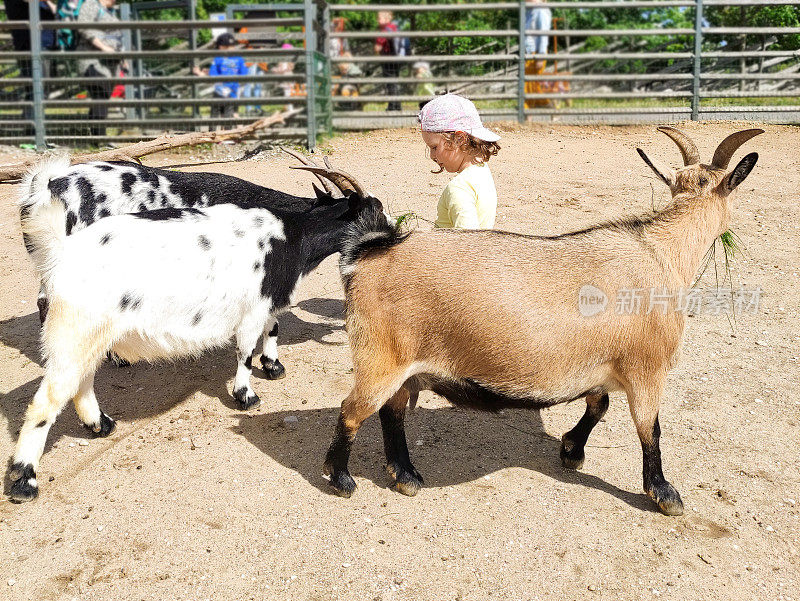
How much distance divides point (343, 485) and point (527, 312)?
1264 mm

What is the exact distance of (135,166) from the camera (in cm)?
585

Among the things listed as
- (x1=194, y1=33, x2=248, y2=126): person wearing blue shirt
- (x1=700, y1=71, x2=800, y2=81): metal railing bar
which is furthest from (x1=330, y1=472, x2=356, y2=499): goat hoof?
(x1=194, y1=33, x2=248, y2=126): person wearing blue shirt

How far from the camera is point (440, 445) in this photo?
4559 millimetres

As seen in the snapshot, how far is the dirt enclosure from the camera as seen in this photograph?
3430 millimetres

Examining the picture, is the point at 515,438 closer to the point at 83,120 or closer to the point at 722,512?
the point at 722,512

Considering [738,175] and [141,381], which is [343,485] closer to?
[141,381]

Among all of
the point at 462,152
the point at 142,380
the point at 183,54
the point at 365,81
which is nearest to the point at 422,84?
the point at 365,81

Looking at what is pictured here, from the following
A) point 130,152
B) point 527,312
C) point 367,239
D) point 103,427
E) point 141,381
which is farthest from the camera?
point 130,152

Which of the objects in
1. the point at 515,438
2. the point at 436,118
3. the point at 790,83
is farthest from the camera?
the point at 790,83

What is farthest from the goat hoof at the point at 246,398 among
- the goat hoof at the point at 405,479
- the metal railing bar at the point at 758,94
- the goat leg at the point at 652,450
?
the metal railing bar at the point at 758,94

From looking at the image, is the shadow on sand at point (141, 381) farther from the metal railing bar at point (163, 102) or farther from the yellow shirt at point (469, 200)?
the metal railing bar at point (163, 102)

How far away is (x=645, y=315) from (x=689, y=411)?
142cm

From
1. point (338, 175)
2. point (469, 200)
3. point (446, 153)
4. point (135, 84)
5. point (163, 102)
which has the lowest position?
point (469, 200)

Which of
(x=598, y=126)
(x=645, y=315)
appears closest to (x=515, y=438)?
(x=645, y=315)
